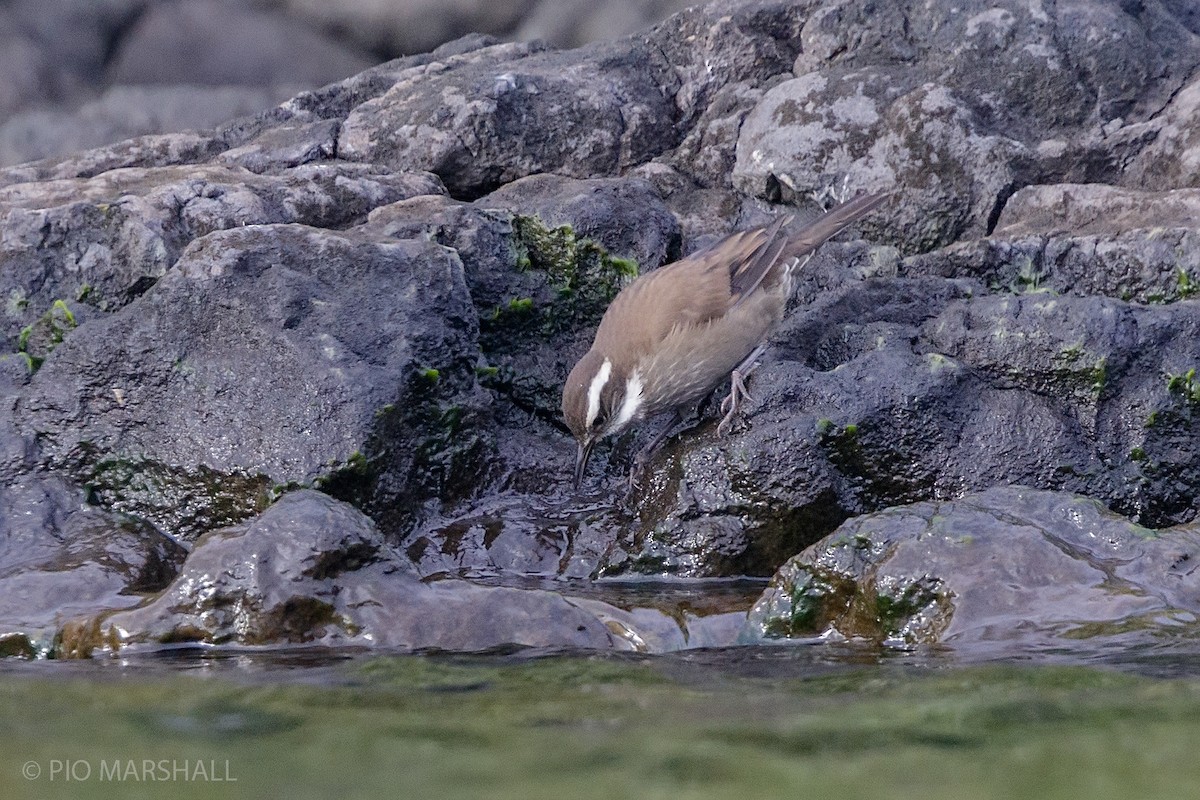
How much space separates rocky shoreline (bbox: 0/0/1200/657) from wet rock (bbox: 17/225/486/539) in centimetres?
2

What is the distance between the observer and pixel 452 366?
6664mm

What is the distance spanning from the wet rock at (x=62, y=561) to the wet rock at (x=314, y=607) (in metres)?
0.36

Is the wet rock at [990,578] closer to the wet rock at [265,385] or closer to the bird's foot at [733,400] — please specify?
the bird's foot at [733,400]

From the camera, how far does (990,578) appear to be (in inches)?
183

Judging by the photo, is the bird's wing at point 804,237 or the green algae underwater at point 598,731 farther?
the bird's wing at point 804,237

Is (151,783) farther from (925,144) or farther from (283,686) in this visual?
(925,144)

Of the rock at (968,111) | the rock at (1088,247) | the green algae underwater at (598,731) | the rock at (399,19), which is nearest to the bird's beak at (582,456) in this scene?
the green algae underwater at (598,731)

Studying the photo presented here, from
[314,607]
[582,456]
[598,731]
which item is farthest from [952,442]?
[598,731]

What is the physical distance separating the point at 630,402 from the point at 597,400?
0.24 metres

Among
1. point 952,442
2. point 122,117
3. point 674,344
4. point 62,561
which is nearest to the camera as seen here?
point 62,561

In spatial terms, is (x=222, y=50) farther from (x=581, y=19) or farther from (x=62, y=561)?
(x=62, y=561)

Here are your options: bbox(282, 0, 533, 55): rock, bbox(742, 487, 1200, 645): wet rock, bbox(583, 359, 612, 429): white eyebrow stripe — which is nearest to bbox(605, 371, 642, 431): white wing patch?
bbox(583, 359, 612, 429): white eyebrow stripe

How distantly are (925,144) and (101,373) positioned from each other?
5695 millimetres

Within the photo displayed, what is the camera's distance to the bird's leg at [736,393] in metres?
6.34
